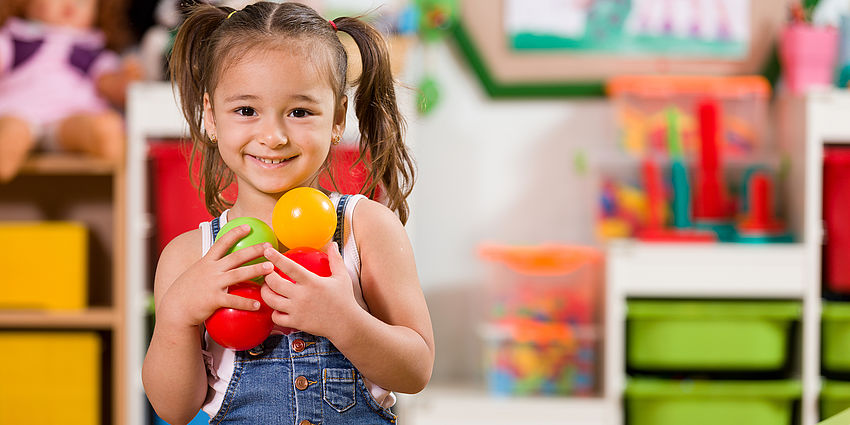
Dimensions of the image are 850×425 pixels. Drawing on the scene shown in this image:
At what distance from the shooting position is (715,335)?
6.13 feet

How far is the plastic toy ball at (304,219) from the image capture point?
66 centimetres

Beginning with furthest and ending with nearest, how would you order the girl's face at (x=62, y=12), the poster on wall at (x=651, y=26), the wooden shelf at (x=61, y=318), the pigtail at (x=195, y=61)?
the poster on wall at (x=651, y=26), the girl's face at (x=62, y=12), the wooden shelf at (x=61, y=318), the pigtail at (x=195, y=61)

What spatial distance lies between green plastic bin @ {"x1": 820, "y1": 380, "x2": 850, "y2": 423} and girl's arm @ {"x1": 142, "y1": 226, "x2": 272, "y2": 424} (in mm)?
1556

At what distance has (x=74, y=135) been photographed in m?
1.80

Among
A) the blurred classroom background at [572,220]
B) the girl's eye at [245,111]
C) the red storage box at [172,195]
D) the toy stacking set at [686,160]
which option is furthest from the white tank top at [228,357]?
the toy stacking set at [686,160]

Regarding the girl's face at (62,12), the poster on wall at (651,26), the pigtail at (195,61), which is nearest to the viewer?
the pigtail at (195,61)

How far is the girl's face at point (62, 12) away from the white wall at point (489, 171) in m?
0.80

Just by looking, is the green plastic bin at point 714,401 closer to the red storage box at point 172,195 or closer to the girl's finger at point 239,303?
the red storage box at point 172,195

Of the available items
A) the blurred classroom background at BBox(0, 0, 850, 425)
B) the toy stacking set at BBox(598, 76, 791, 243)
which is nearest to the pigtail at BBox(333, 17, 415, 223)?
the blurred classroom background at BBox(0, 0, 850, 425)

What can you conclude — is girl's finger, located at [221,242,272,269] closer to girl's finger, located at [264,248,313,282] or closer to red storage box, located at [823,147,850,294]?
girl's finger, located at [264,248,313,282]

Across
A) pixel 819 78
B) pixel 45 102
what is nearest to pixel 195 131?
pixel 45 102

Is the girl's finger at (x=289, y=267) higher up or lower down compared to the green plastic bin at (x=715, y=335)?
higher up

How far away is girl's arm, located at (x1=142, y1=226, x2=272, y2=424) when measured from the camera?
649 millimetres

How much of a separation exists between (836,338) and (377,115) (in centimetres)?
149
